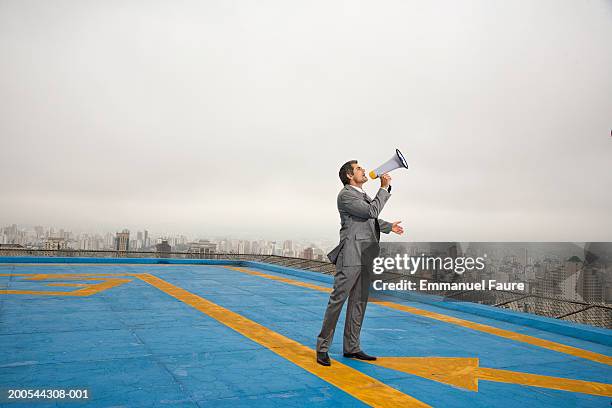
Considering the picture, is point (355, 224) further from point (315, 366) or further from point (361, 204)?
point (315, 366)

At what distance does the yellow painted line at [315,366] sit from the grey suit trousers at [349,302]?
10.6 inches

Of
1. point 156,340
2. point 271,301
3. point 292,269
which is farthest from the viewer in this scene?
point 292,269

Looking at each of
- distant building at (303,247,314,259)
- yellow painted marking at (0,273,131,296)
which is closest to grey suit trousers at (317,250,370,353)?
yellow painted marking at (0,273,131,296)

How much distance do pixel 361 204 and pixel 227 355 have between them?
84.6 inches

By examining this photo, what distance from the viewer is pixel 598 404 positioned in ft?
11.8

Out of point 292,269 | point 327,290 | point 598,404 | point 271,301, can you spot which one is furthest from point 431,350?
point 292,269

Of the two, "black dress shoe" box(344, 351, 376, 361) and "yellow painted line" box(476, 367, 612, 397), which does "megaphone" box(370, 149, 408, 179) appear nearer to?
"black dress shoe" box(344, 351, 376, 361)

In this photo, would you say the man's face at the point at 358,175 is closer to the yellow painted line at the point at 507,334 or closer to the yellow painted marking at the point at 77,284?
the yellow painted line at the point at 507,334

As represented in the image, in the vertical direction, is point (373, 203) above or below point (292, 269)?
above

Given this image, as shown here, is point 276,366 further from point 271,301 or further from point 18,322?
point 271,301

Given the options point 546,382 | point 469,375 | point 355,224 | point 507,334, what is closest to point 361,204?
point 355,224

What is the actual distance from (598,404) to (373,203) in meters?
2.56

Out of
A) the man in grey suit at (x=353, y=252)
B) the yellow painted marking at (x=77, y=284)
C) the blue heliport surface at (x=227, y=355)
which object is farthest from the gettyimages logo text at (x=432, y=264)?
the yellow painted marking at (x=77, y=284)

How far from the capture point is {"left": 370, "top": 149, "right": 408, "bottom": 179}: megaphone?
445cm
